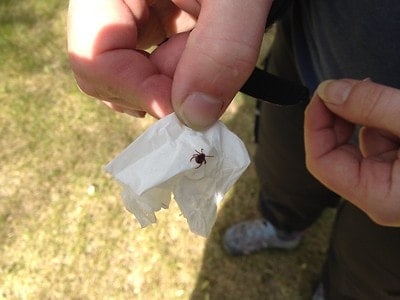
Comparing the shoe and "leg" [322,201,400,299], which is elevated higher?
"leg" [322,201,400,299]

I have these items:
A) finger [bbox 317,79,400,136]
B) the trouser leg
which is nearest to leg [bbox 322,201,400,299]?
the trouser leg

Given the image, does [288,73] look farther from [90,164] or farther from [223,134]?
[90,164]

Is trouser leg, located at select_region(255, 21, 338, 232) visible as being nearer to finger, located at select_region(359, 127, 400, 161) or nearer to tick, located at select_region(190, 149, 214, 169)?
finger, located at select_region(359, 127, 400, 161)

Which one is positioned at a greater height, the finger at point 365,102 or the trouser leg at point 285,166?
the finger at point 365,102

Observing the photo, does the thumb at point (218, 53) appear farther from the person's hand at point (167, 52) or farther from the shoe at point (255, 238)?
the shoe at point (255, 238)

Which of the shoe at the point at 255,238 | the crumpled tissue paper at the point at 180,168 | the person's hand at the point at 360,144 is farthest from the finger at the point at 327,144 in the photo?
the shoe at the point at 255,238

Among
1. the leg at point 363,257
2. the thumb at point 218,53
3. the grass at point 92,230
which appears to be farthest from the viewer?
the grass at point 92,230

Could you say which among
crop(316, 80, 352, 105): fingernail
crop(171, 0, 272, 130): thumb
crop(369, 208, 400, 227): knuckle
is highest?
crop(171, 0, 272, 130): thumb
